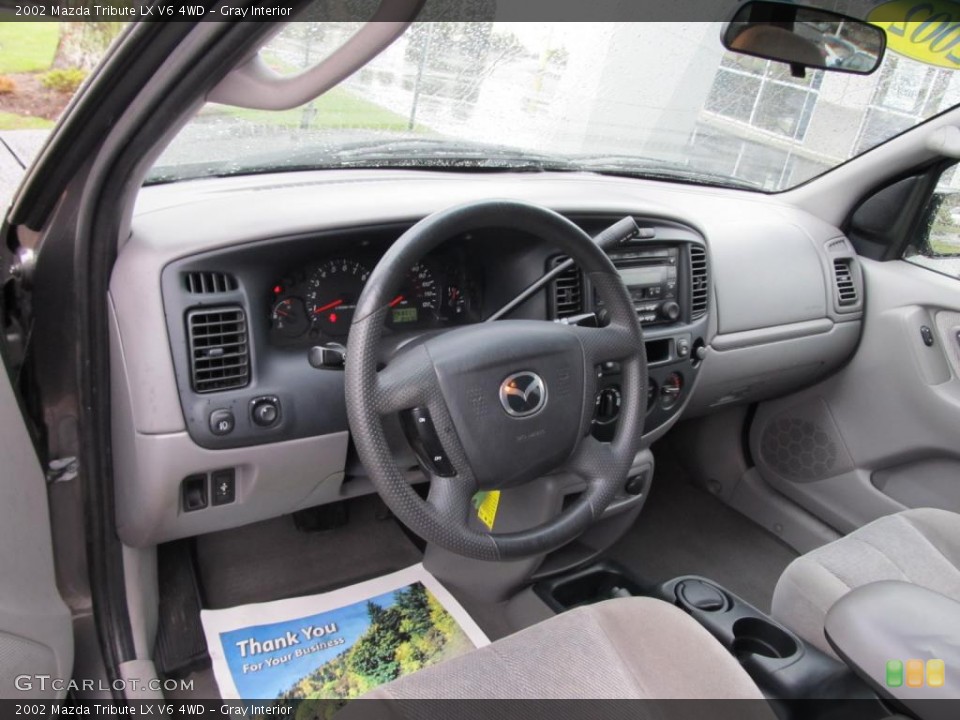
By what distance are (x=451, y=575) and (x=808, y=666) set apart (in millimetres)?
950

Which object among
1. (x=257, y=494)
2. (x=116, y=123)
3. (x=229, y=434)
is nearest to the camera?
(x=116, y=123)

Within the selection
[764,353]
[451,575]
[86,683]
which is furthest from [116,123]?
[764,353]

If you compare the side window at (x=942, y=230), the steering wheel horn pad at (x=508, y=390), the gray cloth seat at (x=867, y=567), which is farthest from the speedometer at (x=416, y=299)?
the side window at (x=942, y=230)

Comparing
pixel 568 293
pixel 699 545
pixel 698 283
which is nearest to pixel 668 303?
pixel 698 283

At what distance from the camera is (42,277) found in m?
1.31

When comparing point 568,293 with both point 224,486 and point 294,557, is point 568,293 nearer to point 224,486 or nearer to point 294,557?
point 224,486

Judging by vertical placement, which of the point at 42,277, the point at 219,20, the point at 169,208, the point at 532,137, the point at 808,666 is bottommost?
the point at 808,666

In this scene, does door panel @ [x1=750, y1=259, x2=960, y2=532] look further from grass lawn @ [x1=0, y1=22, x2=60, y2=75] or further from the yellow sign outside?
grass lawn @ [x1=0, y1=22, x2=60, y2=75]

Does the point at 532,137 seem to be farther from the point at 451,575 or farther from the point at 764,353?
the point at 451,575

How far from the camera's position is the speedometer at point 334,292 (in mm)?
1562

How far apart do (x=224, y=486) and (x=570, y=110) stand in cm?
160

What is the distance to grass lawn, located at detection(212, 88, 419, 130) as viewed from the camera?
1522mm

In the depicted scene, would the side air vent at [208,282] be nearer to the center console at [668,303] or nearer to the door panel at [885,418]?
the center console at [668,303]

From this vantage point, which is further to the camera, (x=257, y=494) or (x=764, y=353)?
(x=764, y=353)
